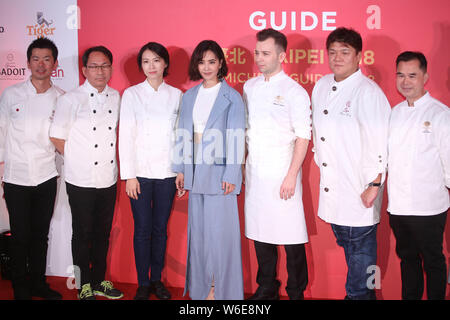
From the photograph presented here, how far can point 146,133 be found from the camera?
2750 mm

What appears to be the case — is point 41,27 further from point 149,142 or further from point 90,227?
point 90,227

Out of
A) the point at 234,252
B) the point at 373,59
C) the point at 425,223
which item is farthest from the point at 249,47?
the point at 425,223

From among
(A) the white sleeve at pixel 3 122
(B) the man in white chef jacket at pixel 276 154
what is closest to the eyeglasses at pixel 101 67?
(A) the white sleeve at pixel 3 122

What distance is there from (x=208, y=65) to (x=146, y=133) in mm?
617

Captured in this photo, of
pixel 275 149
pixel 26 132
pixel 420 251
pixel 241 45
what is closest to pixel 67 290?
pixel 26 132

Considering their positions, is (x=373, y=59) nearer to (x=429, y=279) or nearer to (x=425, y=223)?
(x=425, y=223)

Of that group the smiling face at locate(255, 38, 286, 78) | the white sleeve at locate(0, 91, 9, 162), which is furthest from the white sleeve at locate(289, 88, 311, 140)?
the white sleeve at locate(0, 91, 9, 162)

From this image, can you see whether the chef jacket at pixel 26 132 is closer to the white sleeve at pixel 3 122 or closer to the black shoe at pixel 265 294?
the white sleeve at pixel 3 122

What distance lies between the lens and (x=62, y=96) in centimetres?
274

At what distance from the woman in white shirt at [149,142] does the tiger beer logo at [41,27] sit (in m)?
1.00

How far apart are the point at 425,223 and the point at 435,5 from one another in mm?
1501

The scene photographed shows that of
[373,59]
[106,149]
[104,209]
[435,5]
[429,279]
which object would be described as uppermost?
[435,5]

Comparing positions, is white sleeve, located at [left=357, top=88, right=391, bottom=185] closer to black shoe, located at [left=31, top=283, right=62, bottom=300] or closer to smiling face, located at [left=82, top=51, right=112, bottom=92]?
smiling face, located at [left=82, top=51, right=112, bottom=92]

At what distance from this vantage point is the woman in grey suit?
8.49ft
